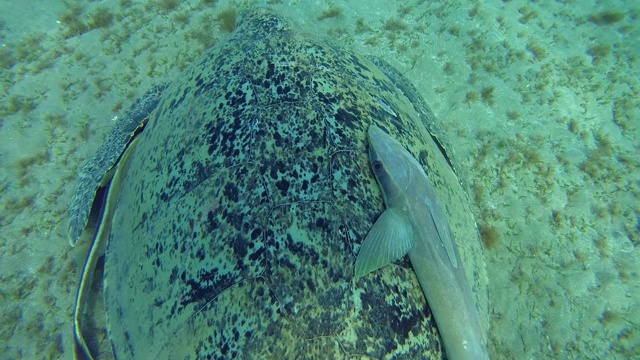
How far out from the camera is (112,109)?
171 inches

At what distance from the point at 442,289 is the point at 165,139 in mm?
2179

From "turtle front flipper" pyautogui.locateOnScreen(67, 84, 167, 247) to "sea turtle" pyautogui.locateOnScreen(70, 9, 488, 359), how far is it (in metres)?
0.70

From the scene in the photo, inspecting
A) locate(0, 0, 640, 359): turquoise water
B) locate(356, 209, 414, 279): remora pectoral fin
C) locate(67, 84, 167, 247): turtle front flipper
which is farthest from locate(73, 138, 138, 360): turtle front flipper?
locate(356, 209, 414, 279): remora pectoral fin

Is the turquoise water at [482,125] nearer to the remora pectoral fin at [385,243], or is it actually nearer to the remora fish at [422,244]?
the remora fish at [422,244]

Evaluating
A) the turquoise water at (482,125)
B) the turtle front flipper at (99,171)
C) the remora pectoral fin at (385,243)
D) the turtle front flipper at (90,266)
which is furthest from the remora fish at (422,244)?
the turtle front flipper at (99,171)

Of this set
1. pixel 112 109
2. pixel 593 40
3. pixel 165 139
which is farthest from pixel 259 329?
pixel 593 40

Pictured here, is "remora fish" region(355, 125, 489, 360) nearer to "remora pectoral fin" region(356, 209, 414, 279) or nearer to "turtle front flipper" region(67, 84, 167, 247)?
"remora pectoral fin" region(356, 209, 414, 279)

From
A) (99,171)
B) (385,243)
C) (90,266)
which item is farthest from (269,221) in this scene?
(99,171)

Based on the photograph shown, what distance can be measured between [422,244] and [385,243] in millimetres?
342

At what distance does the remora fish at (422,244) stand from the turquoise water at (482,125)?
5.25ft

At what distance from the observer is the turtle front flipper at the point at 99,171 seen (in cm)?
304

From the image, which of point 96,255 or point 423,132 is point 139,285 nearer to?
point 96,255

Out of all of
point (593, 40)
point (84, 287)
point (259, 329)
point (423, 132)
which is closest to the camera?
point (259, 329)

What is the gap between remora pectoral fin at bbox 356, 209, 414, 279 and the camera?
1588mm
